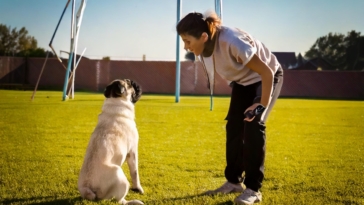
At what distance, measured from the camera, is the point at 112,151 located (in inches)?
115

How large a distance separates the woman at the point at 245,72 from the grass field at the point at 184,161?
0.93ft

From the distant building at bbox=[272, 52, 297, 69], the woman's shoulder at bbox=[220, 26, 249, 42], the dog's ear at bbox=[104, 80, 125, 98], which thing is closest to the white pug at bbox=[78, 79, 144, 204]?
the dog's ear at bbox=[104, 80, 125, 98]

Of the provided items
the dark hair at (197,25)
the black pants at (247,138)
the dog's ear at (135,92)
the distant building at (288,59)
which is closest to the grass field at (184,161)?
the black pants at (247,138)

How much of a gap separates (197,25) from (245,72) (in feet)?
1.56

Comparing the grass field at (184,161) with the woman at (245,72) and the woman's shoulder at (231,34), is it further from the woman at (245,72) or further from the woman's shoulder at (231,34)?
the woman's shoulder at (231,34)

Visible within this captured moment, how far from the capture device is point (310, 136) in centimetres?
696

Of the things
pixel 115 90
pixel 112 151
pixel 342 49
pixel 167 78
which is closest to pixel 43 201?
pixel 112 151

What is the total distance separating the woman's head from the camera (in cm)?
293

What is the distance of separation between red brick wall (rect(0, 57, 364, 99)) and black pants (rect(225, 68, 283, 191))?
19.8 metres

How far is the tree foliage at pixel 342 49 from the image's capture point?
16.7m

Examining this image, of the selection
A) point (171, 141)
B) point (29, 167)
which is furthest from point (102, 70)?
point (29, 167)

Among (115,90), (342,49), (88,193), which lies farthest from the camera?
(342,49)

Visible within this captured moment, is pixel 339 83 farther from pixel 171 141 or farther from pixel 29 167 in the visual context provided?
pixel 29 167

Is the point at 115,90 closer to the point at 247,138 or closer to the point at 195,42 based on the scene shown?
the point at 195,42
